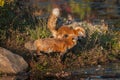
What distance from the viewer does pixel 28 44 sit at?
14.5 metres

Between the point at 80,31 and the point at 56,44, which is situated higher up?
the point at 80,31

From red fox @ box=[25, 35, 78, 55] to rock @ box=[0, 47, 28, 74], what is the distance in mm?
680

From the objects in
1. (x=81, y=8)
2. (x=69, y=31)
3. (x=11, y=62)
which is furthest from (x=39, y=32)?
(x=81, y=8)

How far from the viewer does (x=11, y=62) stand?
13.5m

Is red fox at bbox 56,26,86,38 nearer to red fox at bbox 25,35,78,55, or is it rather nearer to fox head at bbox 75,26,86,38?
fox head at bbox 75,26,86,38

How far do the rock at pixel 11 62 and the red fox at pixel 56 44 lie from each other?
680 millimetres

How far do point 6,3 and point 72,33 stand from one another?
2588 millimetres

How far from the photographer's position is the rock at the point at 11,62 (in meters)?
13.3

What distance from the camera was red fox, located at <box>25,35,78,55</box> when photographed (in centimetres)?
1404

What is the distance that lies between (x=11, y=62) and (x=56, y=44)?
1.36 m

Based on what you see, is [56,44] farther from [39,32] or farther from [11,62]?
[11,62]

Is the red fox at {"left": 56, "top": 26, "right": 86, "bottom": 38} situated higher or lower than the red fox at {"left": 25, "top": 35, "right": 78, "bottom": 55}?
higher

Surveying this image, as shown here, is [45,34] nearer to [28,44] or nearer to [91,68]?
[28,44]

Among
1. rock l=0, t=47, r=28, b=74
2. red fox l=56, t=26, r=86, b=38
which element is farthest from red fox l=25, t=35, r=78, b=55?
rock l=0, t=47, r=28, b=74
